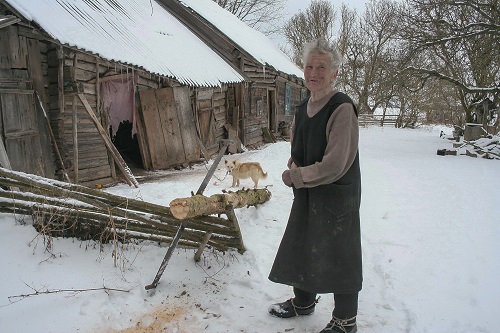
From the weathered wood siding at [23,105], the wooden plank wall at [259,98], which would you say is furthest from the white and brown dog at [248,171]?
the wooden plank wall at [259,98]

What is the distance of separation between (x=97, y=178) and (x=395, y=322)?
6138 mm

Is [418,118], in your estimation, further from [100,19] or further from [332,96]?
[332,96]

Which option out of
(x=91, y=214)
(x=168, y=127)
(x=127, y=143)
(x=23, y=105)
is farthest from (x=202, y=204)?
(x=127, y=143)

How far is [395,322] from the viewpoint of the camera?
2.81 metres

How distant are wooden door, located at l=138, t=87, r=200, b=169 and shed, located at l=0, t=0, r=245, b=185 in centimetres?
2

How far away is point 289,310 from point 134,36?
7755 mm

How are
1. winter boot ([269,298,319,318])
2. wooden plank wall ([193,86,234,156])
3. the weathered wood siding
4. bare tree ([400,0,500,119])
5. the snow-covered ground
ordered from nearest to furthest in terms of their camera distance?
the snow-covered ground
winter boot ([269,298,319,318])
the weathered wood siding
wooden plank wall ([193,86,234,156])
bare tree ([400,0,500,119])

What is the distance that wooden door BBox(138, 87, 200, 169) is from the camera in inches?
347

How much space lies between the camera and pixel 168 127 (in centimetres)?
922

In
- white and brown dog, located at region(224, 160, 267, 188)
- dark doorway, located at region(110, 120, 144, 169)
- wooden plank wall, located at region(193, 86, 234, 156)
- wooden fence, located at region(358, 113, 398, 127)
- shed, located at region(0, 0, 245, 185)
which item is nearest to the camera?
shed, located at region(0, 0, 245, 185)

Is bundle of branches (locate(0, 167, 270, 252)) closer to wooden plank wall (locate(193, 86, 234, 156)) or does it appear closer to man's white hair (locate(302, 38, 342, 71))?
man's white hair (locate(302, 38, 342, 71))

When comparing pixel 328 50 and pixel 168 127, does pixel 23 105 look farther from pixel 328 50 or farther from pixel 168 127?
pixel 328 50

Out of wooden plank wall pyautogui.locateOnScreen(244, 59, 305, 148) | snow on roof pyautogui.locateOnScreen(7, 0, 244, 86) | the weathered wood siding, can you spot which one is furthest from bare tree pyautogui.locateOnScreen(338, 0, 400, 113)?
the weathered wood siding

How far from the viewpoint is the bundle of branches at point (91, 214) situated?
128 inches
